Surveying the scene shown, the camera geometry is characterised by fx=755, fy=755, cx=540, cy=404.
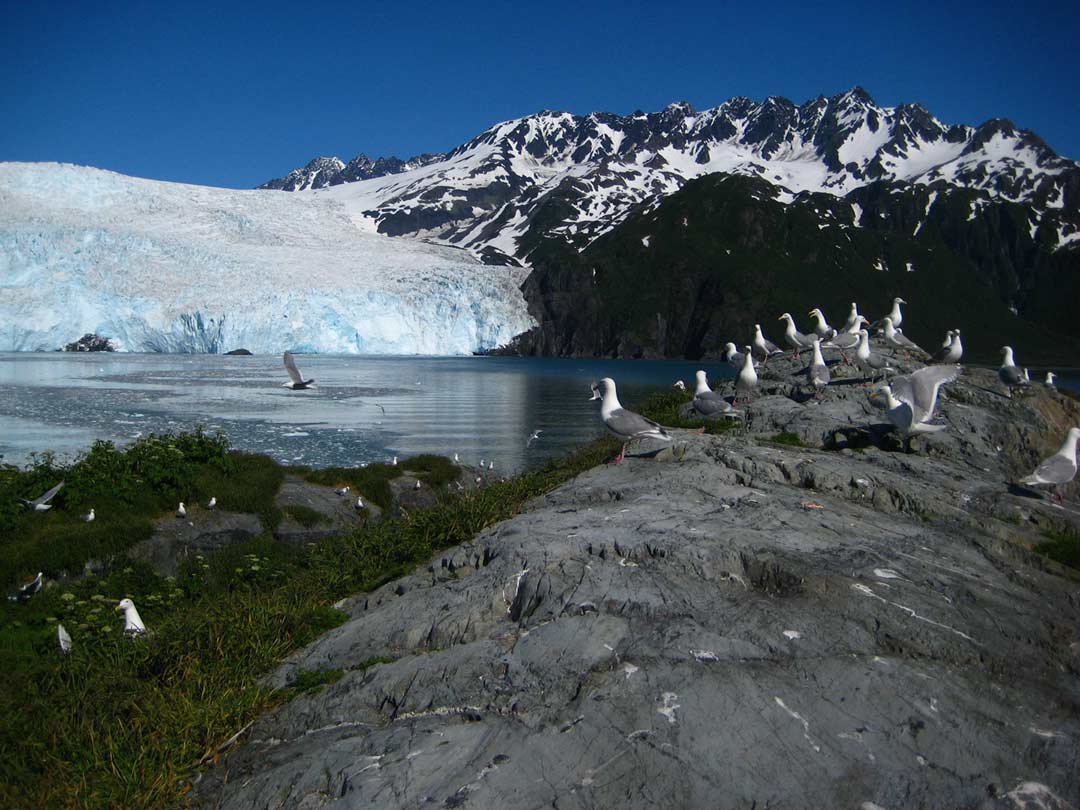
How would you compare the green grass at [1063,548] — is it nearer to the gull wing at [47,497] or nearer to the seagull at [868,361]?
the seagull at [868,361]

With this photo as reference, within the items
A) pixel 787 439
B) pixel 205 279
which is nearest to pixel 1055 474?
pixel 787 439

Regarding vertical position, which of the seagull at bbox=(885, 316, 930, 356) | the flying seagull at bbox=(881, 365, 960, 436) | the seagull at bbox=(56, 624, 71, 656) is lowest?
the seagull at bbox=(56, 624, 71, 656)

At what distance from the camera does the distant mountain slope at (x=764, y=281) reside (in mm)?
124312

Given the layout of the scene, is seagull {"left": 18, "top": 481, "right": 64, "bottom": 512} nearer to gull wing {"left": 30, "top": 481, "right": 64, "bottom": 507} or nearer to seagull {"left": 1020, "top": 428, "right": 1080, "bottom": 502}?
gull wing {"left": 30, "top": 481, "right": 64, "bottom": 507}

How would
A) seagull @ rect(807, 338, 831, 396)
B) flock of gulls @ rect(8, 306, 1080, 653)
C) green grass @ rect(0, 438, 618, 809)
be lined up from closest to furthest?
green grass @ rect(0, 438, 618, 809) → flock of gulls @ rect(8, 306, 1080, 653) → seagull @ rect(807, 338, 831, 396)

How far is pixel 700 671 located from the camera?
178 inches

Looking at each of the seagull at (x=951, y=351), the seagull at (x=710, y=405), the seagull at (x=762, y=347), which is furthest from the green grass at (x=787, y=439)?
the seagull at (x=762, y=347)

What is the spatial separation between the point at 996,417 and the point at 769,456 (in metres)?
5.94

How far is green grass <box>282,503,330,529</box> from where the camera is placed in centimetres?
1440

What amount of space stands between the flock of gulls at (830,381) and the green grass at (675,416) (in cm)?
20

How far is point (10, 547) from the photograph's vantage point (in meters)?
11.6

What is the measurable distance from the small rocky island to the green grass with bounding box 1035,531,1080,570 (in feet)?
0.53

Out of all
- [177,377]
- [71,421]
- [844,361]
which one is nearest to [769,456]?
[844,361]

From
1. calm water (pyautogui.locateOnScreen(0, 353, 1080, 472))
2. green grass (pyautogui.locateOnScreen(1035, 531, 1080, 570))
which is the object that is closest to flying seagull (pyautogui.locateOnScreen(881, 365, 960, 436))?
green grass (pyautogui.locateOnScreen(1035, 531, 1080, 570))
